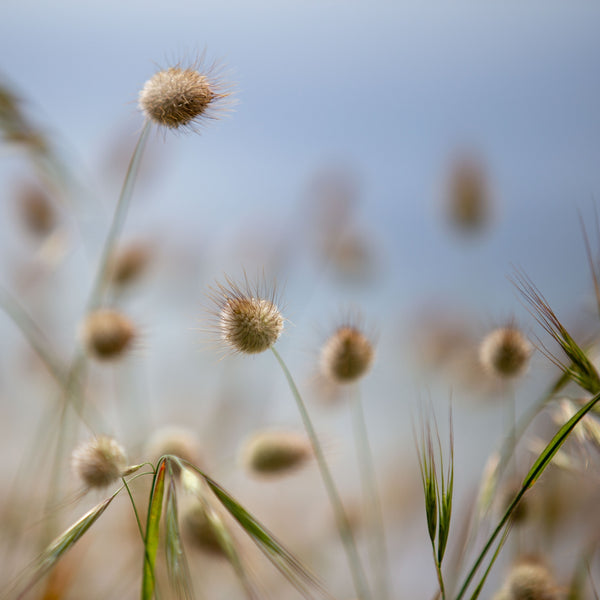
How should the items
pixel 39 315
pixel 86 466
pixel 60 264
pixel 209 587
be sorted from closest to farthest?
pixel 86 466, pixel 209 587, pixel 60 264, pixel 39 315

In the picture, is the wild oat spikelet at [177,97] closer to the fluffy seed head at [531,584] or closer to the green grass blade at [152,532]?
the green grass blade at [152,532]

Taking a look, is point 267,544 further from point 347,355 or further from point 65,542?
point 347,355

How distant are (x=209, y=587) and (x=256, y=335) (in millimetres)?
718

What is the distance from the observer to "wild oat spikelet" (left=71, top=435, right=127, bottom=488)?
61 centimetres

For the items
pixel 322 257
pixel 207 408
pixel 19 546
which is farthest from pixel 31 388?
pixel 322 257

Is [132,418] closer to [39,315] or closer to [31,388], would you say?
[39,315]

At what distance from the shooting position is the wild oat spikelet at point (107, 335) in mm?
913

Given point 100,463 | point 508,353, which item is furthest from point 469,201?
point 100,463

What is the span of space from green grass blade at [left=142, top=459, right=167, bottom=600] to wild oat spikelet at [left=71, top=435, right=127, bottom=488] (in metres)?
0.11

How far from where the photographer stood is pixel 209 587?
112 centimetres

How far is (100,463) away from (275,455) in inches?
12.7

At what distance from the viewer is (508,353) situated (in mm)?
819

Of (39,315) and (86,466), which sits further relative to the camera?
(39,315)

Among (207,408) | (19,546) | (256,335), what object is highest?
(256,335)
